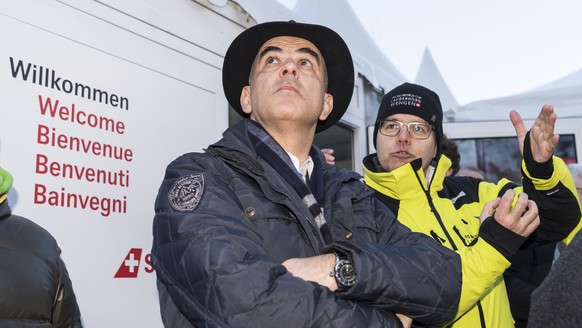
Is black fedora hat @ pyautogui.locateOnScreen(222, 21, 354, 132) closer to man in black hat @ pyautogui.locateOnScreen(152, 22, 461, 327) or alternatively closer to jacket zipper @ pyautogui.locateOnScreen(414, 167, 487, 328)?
man in black hat @ pyautogui.locateOnScreen(152, 22, 461, 327)

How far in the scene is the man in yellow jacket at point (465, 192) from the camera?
6.35ft

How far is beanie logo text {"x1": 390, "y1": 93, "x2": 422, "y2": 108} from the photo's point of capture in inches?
115

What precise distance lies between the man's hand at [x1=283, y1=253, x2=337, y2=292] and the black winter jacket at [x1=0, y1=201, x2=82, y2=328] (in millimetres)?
839

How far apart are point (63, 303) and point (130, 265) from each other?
530mm

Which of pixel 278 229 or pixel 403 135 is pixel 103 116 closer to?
pixel 278 229

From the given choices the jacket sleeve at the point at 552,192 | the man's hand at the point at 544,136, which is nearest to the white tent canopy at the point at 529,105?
the jacket sleeve at the point at 552,192

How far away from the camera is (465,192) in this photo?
280 cm

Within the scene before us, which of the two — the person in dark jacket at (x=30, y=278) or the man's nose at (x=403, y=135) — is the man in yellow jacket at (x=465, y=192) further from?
the person in dark jacket at (x=30, y=278)

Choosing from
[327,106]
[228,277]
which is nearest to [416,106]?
[327,106]

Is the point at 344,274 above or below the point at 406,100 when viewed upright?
below

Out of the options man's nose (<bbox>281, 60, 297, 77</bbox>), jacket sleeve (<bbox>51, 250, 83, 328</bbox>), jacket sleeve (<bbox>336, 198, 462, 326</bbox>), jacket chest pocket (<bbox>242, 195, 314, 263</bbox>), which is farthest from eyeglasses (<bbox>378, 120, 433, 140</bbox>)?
jacket sleeve (<bbox>51, 250, 83, 328</bbox>)

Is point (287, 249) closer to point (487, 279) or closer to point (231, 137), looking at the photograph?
point (231, 137)

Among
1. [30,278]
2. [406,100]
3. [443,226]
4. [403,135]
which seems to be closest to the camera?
[30,278]

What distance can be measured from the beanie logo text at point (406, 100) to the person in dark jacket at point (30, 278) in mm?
1689
